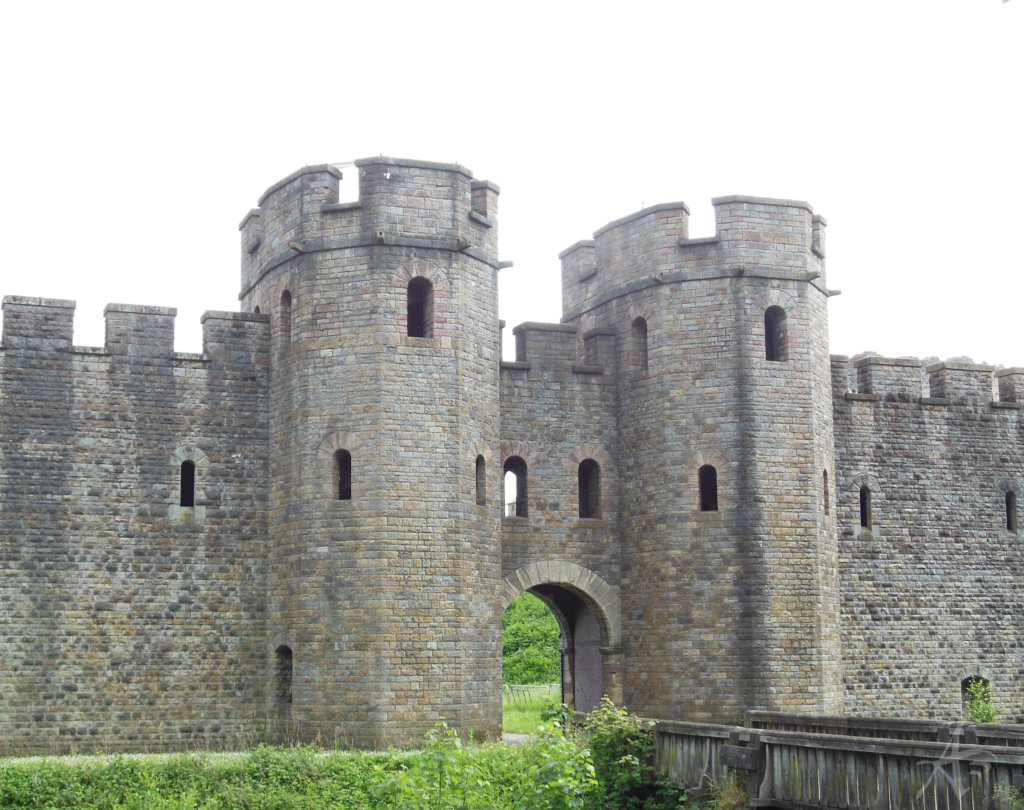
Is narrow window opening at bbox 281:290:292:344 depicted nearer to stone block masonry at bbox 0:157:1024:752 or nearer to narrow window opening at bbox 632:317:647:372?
stone block masonry at bbox 0:157:1024:752

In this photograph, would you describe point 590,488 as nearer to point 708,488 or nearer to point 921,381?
point 708,488

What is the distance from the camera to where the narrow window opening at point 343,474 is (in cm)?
1903

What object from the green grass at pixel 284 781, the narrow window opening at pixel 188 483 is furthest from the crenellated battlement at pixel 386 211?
the green grass at pixel 284 781

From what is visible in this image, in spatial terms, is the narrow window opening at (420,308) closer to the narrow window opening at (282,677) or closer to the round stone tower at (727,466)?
the round stone tower at (727,466)

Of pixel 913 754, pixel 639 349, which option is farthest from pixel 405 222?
pixel 913 754

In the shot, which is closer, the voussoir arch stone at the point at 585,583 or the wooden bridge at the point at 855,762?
the wooden bridge at the point at 855,762

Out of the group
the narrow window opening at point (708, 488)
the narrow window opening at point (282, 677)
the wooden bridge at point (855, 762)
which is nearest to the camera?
the wooden bridge at point (855, 762)

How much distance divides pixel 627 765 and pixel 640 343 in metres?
7.98

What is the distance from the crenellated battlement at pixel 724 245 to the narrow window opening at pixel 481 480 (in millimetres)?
4180

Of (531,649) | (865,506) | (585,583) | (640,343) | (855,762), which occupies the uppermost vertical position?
(640,343)

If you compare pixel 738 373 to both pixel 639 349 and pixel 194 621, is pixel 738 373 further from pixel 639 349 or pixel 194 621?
pixel 194 621

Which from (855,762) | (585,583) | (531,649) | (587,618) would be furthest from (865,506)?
(531,649)

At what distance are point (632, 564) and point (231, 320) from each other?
7.53 m

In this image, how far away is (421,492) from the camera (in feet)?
61.7
